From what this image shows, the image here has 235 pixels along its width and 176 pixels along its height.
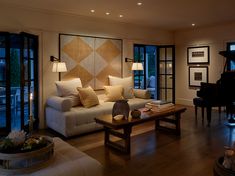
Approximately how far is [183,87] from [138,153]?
15.8ft

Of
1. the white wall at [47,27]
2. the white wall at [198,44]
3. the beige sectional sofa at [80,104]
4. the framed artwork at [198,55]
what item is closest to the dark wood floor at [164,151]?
the beige sectional sofa at [80,104]

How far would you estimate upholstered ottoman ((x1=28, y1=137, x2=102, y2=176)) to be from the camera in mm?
1777

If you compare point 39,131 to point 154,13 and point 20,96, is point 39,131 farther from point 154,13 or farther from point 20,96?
point 154,13

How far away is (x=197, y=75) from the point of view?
7.31 meters

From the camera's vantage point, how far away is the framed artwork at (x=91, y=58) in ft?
17.0

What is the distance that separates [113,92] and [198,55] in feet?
11.4

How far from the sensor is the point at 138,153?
3449 millimetres

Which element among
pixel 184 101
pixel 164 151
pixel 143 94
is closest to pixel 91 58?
pixel 143 94

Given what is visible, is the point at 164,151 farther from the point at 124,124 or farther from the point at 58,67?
the point at 58,67

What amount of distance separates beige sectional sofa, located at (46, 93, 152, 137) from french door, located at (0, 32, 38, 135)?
500 mm

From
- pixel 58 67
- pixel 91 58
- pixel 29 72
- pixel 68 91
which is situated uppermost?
pixel 91 58

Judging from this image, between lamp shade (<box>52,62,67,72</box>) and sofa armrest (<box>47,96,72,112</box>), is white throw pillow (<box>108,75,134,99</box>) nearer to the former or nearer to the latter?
lamp shade (<box>52,62,67,72</box>)

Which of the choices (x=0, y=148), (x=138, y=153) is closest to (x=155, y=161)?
(x=138, y=153)

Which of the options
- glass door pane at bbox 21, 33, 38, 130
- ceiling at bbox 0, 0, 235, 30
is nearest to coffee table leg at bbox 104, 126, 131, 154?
glass door pane at bbox 21, 33, 38, 130
